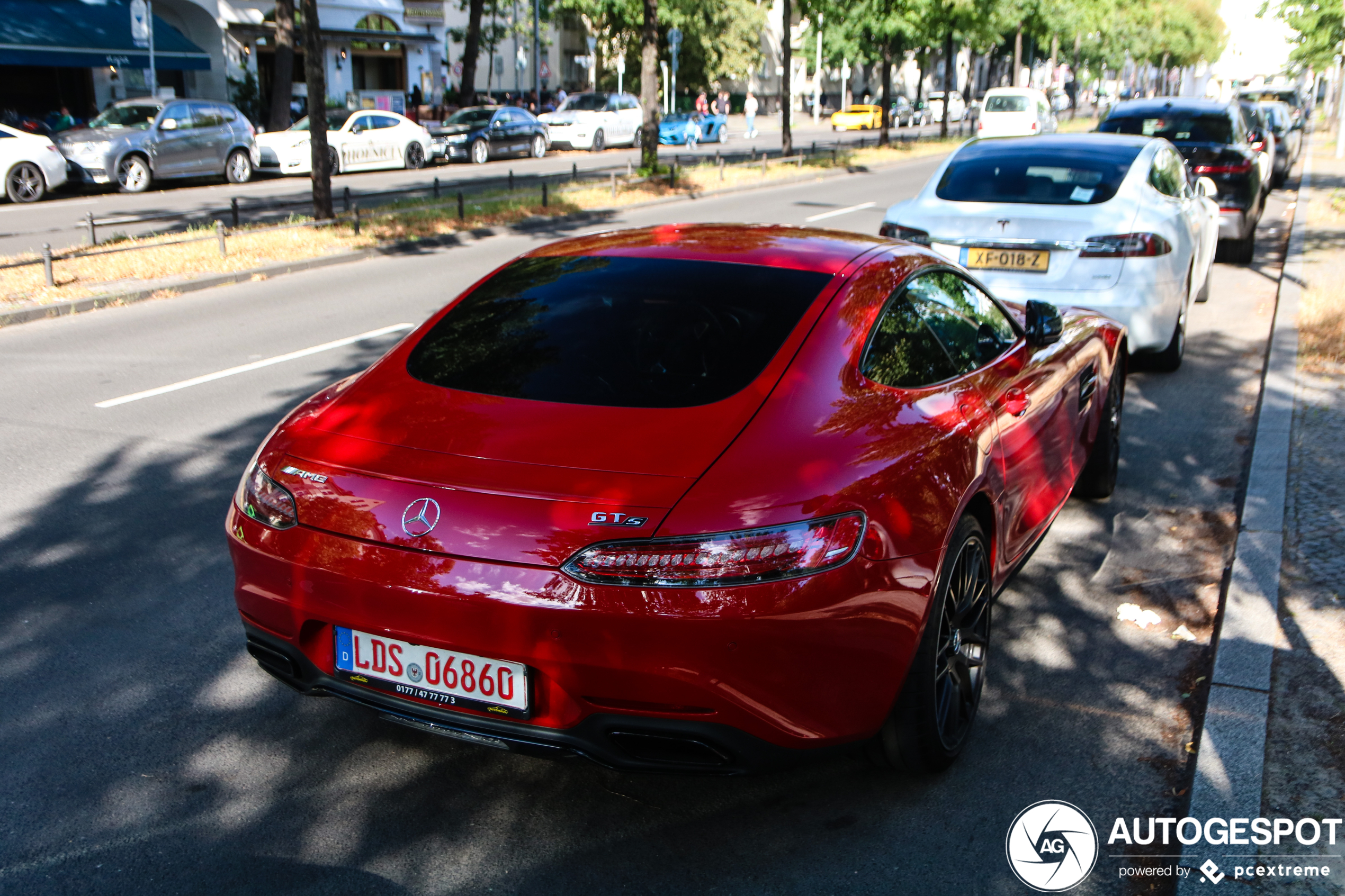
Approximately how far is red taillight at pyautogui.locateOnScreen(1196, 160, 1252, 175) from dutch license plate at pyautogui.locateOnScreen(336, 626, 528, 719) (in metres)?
13.2

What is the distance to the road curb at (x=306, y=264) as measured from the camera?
1165 centimetres

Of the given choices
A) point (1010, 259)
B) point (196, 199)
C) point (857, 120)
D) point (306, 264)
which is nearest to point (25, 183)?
point (196, 199)

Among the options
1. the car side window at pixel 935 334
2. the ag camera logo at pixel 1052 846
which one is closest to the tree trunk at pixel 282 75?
the car side window at pixel 935 334

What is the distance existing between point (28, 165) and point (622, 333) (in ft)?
66.1

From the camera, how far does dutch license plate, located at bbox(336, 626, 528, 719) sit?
3.01 metres

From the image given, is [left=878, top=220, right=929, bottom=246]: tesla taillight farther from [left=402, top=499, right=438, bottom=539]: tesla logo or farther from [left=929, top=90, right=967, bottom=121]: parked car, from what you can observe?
[left=929, top=90, right=967, bottom=121]: parked car

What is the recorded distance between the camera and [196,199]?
21844 millimetres

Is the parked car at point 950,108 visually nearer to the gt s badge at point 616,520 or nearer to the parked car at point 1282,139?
the parked car at point 1282,139

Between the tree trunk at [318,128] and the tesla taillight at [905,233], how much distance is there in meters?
10.6

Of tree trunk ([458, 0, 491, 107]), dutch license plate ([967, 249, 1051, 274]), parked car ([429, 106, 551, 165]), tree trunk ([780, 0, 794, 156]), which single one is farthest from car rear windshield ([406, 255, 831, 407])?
tree trunk ([458, 0, 491, 107])

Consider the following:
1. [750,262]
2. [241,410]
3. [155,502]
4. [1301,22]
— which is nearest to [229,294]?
[241,410]

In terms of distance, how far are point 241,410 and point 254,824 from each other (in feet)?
16.8

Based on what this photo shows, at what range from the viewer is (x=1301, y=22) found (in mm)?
30969

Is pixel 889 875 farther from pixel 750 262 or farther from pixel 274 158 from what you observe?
pixel 274 158
